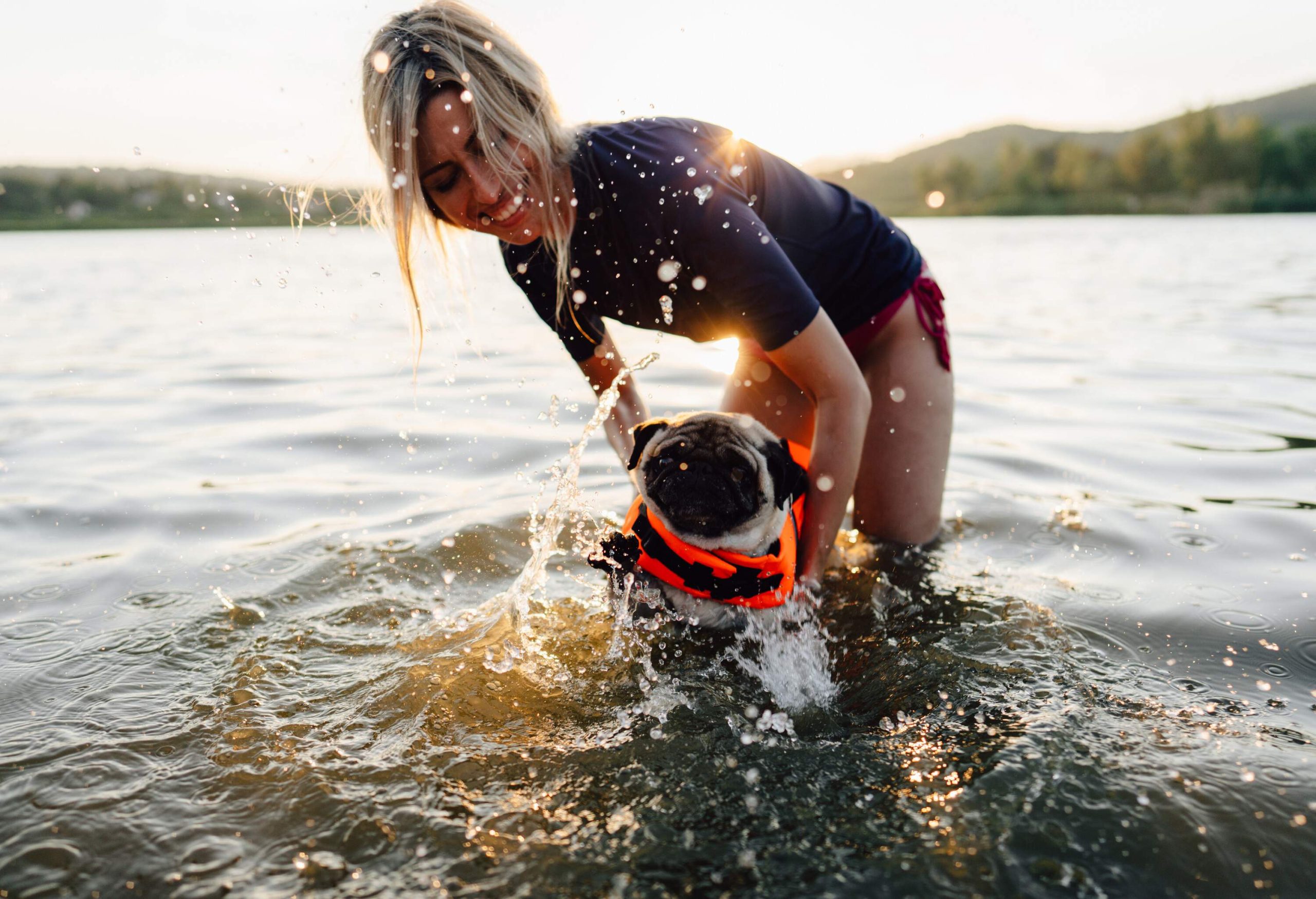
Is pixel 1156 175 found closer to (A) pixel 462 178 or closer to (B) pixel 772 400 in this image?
(B) pixel 772 400

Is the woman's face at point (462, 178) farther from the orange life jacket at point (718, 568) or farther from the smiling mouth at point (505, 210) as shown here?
the orange life jacket at point (718, 568)

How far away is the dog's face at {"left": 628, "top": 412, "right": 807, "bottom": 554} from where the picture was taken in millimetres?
3607

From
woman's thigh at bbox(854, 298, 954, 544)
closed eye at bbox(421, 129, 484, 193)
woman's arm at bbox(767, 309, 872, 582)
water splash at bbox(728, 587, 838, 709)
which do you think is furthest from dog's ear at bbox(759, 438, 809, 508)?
closed eye at bbox(421, 129, 484, 193)

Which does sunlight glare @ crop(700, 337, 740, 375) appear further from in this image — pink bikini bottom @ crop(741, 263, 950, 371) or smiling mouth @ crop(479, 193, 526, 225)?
smiling mouth @ crop(479, 193, 526, 225)

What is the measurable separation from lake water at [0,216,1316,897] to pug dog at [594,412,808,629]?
1.13ft

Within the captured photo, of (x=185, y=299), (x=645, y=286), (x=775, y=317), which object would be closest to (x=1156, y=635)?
(x=775, y=317)

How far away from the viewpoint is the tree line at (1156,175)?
268 ft

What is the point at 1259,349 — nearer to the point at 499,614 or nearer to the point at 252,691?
the point at 499,614

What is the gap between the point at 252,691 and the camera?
338 centimetres

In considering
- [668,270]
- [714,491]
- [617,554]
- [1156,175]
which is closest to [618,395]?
[668,270]

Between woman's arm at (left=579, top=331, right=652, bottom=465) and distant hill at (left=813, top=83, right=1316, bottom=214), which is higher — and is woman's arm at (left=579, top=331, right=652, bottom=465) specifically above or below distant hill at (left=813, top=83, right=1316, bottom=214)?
below

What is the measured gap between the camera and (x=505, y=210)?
370 centimetres

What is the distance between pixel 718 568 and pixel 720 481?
0.41 m

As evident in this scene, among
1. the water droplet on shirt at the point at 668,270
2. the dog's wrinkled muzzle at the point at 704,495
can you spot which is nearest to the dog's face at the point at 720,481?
the dog's wrinkled muzzle at the point at 704,495
